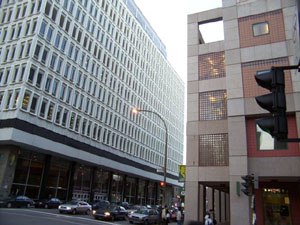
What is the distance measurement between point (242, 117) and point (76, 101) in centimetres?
3334

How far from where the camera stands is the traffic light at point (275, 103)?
3.50m

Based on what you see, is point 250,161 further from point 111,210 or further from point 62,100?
point 62,100

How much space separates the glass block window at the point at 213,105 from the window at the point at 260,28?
18.6ft

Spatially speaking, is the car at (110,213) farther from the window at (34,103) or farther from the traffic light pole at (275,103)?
the traffic light pole at (275,103)

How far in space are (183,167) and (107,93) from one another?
38.2 metres

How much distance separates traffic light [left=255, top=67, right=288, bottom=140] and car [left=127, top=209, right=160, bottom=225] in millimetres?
28065

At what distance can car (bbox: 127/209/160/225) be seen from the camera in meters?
30.0

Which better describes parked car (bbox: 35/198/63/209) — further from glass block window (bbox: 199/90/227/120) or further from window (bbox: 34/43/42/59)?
glass block window (bbox: 199/90/227/120)

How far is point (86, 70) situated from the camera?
177ft

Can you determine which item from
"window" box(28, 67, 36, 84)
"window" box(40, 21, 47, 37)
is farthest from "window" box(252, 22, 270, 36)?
"window" box(40, 21, 47, 37)

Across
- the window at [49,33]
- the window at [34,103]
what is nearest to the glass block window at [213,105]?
the window at [34,103]

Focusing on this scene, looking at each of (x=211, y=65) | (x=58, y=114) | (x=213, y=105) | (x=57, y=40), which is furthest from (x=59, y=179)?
(x=211, y=65)

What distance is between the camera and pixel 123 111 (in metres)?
66.1

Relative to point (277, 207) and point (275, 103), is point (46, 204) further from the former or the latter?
point (275, 103)
